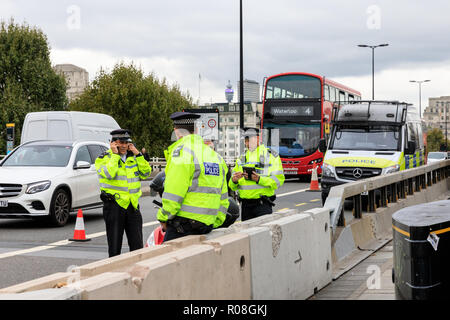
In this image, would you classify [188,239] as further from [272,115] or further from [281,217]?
[272,115]

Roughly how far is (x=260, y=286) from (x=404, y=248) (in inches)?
55.2

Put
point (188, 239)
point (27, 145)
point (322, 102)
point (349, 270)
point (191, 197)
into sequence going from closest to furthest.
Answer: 1. point (188, 239)
2. point (191, 197)
3. point (349, 270)
4. point (27, 145)
5. point (322, 102)

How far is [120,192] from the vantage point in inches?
338

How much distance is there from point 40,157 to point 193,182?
31.5ft

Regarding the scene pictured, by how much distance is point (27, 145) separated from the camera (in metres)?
15.2

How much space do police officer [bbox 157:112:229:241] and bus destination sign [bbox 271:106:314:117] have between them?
23741mm

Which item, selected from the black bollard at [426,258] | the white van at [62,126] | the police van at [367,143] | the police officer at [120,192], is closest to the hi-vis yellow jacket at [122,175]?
the police officer at [120,192]

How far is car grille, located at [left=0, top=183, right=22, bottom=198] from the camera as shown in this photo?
13492 mm

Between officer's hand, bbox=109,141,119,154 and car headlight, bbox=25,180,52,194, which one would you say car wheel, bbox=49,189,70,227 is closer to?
car headlight, bbox=25,180,52,194

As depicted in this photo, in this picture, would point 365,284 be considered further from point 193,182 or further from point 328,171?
point 328,171

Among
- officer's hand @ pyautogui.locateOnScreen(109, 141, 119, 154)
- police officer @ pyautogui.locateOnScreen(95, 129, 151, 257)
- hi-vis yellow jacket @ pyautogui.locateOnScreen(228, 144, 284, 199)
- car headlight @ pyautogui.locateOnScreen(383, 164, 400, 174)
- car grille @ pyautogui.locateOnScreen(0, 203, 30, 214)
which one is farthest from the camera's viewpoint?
car headlight @ pyautogui.locateOnScreen(383, 164, 400, 174)

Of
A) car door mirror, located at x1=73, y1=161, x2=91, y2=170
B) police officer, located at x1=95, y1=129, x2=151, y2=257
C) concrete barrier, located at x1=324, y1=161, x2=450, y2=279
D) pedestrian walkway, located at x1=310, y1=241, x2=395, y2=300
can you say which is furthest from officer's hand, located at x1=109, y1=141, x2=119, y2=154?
car door mirror, located at x1=73, y1=161, x2=91, y2=170
